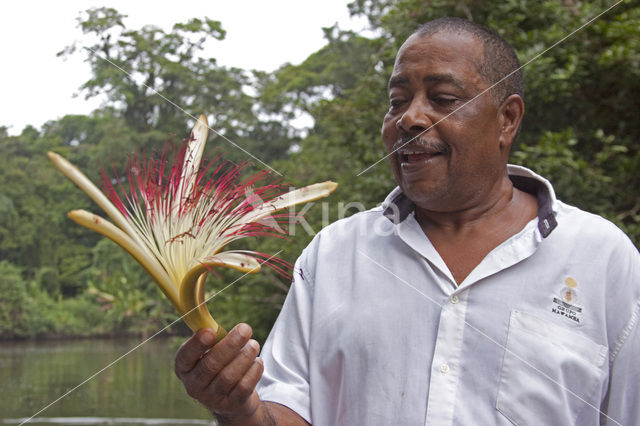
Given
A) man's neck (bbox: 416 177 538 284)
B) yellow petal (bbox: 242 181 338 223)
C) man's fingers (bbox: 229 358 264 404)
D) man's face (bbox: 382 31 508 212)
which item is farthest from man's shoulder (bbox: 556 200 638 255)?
man's fingers (bbox: 229 358 264 404)

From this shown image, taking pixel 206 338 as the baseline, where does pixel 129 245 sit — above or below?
above

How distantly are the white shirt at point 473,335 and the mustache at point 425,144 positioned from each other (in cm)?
25

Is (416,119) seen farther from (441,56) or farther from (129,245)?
(129,245)

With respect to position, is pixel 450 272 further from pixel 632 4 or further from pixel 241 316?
pixel 241 316

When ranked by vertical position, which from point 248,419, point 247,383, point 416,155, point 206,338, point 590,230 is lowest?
point 248,419

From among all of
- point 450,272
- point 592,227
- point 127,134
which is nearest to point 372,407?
point 450,272

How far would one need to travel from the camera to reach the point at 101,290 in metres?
11.7

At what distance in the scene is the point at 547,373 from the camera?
1572mm

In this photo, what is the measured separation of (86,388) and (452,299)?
16788mm

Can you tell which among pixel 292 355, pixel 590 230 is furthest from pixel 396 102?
pixel 292 355

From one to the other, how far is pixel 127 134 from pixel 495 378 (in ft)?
33.7

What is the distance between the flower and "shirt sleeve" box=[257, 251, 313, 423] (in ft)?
1.00

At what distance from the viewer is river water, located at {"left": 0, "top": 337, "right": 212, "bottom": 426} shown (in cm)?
1341

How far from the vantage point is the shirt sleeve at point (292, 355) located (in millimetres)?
1729
